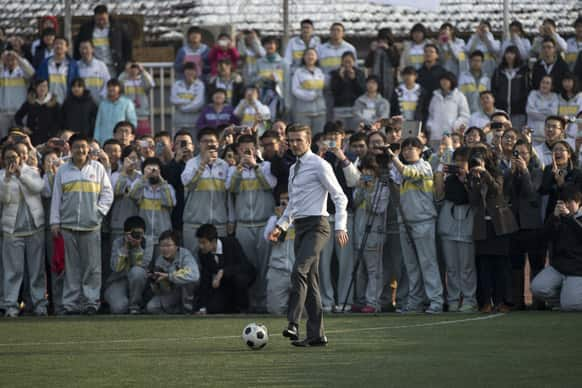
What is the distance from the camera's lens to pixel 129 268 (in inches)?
800

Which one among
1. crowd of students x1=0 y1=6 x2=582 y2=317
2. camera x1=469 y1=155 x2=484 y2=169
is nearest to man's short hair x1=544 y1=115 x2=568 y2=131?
crowd of students x1=0 y1=6 x2=582 y2=317

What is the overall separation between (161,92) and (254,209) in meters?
6.65

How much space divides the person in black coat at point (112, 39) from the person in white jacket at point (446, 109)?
598cm

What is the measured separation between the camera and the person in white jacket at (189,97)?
961 inches

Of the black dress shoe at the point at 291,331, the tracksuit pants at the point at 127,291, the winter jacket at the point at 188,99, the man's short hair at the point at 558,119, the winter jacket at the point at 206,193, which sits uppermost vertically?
the winter jacket at the point at 188,99

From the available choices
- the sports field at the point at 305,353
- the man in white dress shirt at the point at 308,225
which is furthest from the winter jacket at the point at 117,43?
the man in white dress shirt at the point at 308,225

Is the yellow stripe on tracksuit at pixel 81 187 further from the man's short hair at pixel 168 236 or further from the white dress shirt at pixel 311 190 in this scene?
the white dress shirt at pixel 311 190

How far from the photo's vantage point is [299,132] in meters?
14.8

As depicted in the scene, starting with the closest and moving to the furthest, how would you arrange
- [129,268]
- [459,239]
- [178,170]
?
[459,239]
[129,268]
[178,170]

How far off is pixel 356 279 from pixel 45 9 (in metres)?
13.2

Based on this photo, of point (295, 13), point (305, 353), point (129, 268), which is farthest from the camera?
point (295, 13)

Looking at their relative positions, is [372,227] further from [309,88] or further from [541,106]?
[309,88]

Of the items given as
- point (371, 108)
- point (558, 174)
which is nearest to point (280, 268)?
point (558, 174)

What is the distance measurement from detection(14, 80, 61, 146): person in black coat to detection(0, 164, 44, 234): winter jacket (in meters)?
3.93
